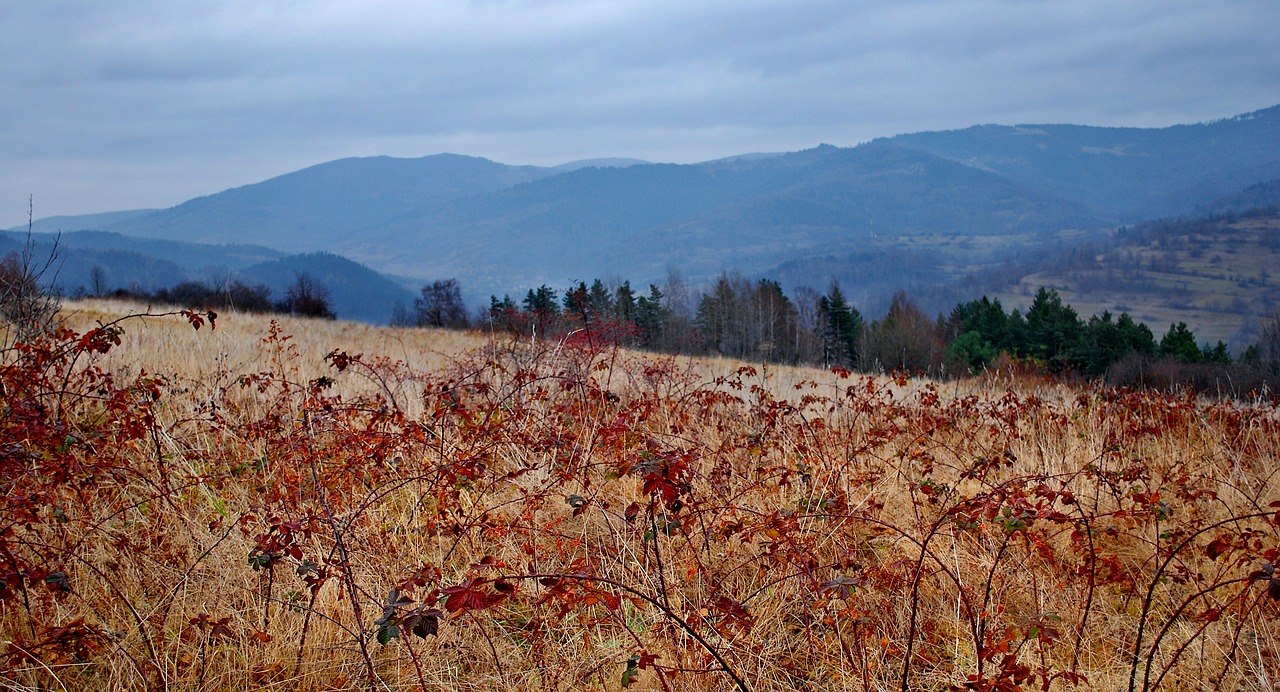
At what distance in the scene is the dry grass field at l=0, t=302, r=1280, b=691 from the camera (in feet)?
8.45

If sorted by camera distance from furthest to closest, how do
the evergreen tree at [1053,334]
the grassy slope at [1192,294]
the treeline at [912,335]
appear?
the grassy slope at [1192,294] → the evergreen tree at [1053,334] → the treeline at [912,335]

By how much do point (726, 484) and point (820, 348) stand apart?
4610 cm

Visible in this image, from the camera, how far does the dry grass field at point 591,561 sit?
101 inches

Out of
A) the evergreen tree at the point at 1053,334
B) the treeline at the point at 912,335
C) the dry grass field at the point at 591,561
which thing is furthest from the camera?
the evergreen tree at the point at 1053,334

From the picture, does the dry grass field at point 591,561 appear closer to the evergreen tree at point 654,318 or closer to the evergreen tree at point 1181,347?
the evergreen tree at point 654,318

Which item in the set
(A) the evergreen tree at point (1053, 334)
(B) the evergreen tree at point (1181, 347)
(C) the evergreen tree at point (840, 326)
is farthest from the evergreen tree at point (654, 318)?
(B) the evergreen tree at point (1181, 347)

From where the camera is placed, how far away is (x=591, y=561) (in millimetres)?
3281

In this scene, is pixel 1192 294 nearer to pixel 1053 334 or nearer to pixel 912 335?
pixel 1053 334

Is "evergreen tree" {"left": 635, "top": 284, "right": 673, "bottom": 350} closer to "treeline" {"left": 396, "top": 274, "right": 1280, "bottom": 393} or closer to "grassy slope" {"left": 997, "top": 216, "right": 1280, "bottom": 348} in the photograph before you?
"treeline" {"left": 396, "top": 274, "right": 1280, "bottom": 393}

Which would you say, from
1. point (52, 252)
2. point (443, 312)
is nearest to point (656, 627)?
point (52, 252)

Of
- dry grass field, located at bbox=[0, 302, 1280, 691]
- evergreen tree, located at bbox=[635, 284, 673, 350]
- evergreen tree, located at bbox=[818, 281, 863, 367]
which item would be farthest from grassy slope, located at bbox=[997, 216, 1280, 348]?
dry grass field, located at bbox=[0, 302, 1280, 691]

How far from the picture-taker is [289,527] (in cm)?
258

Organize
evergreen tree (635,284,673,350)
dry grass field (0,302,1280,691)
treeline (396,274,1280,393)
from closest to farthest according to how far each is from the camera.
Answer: dry grass field (0,302,1280,691) < treeline (396,274,1280,393) < evergreen tree (635,284,673,350)

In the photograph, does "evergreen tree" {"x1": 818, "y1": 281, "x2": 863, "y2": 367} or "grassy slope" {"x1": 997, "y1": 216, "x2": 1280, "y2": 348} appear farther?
"grassy slope" {"x1": 997, "y1": 216, "x2": 1280, "y2": 348}
